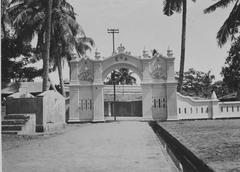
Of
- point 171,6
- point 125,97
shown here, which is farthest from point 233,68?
point 125,97

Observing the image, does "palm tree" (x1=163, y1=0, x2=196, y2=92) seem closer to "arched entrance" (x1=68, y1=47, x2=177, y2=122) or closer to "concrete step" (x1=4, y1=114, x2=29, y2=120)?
"arched entrance" (x1=68, y1=47, x2=177, y2=122)

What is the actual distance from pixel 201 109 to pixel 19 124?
17.0 m

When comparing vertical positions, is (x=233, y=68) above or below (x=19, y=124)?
above

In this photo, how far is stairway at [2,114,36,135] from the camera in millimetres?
16391

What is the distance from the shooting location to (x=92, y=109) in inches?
1163

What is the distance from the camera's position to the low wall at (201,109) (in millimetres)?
29516

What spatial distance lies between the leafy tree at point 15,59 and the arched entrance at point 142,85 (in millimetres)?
7639

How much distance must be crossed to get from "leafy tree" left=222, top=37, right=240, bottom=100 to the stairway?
76.3 feet

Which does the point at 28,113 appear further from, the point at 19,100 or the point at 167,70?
the point at 167,70

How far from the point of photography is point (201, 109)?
2973 centimetres

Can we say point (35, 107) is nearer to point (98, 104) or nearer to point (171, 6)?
point (98, 104)

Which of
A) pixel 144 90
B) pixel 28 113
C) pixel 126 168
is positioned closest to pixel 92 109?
pixel 144 90

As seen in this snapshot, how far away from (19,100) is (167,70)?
1430cm

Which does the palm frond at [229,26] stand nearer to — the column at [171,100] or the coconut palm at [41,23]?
the column at [171,100]
